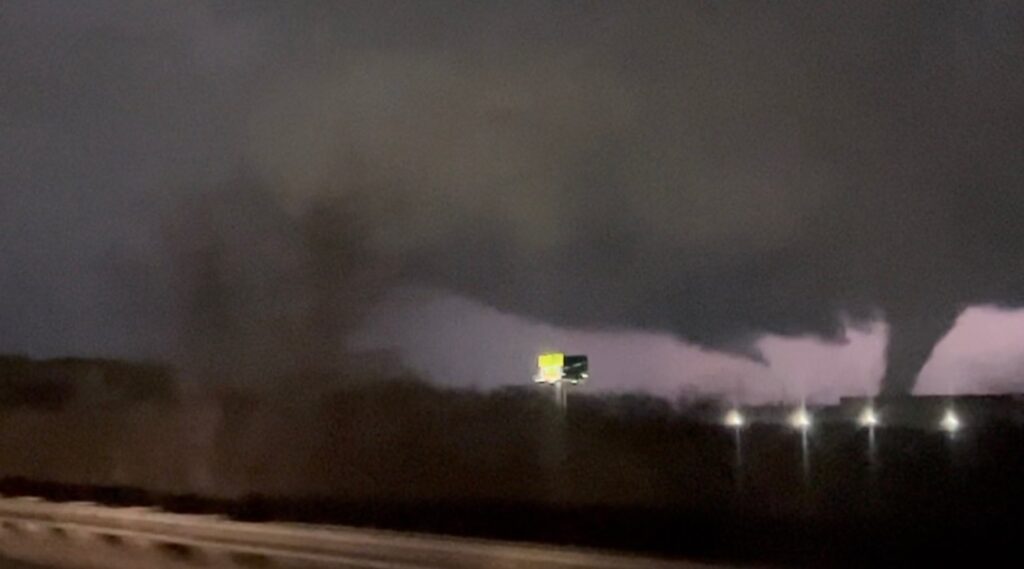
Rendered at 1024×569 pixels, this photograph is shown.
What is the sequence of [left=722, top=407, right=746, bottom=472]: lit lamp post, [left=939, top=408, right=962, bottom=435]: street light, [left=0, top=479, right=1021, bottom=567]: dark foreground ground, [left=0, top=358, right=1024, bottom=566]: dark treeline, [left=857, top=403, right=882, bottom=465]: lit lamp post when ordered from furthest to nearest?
[left=722, top=407, right=746, bottom=472]: lit lamp post → [left=857, top=403, right=882, bottom=465]: lit lamp post → [left=939, top=408, right=962, bottom=435]: street light → [left=0, top=358, right=1024, bottom=566]: dark treeline → [left=0, top=479, right=1021, bottom=567]: dark foreground ground

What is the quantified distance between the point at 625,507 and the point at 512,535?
107 inches

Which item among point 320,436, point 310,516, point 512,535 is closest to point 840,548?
point 512,535

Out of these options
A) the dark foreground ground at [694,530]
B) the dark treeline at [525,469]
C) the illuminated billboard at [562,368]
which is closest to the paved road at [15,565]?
the dark foreground ground at [694,530]

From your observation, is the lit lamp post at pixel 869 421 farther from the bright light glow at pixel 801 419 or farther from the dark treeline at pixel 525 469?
the bright light glow at pixel 801 419

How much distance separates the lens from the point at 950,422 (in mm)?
21438

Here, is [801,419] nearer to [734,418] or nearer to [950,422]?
[734,418]

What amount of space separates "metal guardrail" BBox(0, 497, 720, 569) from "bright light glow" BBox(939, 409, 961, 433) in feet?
28.8

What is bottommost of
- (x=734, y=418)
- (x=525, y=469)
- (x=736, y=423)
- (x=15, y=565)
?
(x=15, y=565)

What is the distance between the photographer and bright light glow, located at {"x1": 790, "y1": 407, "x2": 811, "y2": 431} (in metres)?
23.8

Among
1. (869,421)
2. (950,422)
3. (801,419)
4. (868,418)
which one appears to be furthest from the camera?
(801,419)

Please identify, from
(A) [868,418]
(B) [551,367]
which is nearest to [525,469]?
(B) [551,367]

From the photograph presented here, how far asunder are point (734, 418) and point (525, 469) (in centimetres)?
398

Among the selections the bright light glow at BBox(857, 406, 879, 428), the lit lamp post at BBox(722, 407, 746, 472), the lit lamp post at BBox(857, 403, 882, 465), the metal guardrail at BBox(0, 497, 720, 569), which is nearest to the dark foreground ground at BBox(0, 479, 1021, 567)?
the metal guardrail at BBox(0, 497, 720, 569)

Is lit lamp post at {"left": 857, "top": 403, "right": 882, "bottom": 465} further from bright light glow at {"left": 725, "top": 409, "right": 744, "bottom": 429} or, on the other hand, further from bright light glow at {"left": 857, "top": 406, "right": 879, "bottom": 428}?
bright light glow at {"left": 725, "top": 409, "right": 744, "bottom": 429}
